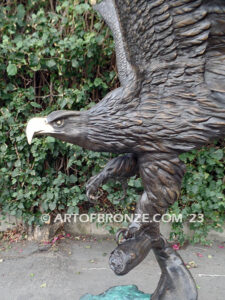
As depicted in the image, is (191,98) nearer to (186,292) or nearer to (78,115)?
(78,115)

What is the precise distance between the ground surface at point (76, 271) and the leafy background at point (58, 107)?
9.4 inches

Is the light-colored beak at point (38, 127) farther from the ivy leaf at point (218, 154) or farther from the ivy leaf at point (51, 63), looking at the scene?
the ivy leaf at point (218, 154)

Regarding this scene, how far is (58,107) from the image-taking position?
248 cm

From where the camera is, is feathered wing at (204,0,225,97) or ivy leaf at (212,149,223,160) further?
ivy leaf at (212,149,223,160)

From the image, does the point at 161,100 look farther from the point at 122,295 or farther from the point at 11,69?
the point at 11,69

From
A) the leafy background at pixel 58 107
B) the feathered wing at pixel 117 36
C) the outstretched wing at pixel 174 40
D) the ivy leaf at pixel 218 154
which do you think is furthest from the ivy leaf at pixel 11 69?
the ivy leaf at pixel 218 154

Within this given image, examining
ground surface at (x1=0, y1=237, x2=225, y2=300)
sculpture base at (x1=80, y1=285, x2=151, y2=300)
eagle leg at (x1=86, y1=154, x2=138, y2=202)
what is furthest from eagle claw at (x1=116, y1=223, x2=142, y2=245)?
ground surface at (x1=0, y1=237, x2=225, y2=300)

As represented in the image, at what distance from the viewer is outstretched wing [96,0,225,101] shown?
3.20 ft

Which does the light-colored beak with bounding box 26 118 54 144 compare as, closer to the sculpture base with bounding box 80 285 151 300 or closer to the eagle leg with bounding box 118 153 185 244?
the eagle leg with bounding box 118 153 185 244

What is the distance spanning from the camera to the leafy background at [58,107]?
7.48 feet

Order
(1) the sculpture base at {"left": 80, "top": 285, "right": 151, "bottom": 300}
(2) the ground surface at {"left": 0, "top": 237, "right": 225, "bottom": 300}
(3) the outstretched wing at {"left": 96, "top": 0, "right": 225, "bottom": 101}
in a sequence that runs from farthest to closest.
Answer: (2) the ground surface at {"left": 0, "top": 237, "right": 225, "bottom": 300} < (1) the sculpture base at {"left": 80, "top": 285, "right": 151, "bottom": 300} < (3) the outstretched wing at {"left": 96, "top": 0, "right": 225, "bottom": 101}

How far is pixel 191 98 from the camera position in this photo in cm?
110

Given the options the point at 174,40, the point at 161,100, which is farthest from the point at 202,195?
the point at 174,40

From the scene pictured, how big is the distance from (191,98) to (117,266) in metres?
0.73
